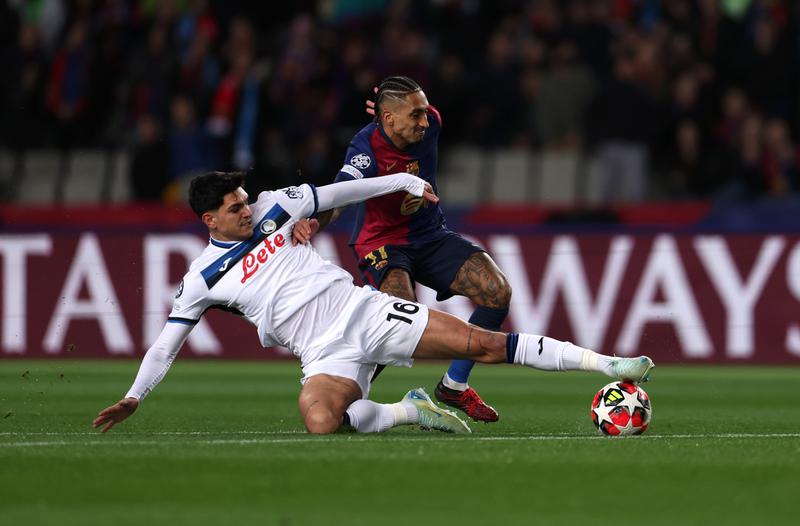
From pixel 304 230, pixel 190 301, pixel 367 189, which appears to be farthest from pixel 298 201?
pixel 190 301

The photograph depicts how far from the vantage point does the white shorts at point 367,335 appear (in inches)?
321

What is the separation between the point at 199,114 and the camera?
1723cm

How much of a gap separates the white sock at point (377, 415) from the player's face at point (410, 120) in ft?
5.98

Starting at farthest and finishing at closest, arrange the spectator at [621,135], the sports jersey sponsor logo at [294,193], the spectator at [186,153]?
the spectator at [186,153] < the spectator at [621,135] < the sports jersey sponsor logo at [294,193]

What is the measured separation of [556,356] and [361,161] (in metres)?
2.04

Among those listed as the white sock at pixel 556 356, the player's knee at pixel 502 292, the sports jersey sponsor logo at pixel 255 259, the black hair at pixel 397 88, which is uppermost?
the black hair at pixel 397 88

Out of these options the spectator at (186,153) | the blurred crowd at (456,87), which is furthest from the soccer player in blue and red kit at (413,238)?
the spectator at (186,153)

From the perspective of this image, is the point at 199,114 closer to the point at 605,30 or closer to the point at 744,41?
the point at 605,30

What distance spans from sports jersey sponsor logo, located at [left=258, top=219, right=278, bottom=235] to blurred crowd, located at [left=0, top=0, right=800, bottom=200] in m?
7.90

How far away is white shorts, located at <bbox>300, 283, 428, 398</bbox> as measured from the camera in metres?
8.16

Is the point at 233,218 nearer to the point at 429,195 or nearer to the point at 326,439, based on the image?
the point at 429,195

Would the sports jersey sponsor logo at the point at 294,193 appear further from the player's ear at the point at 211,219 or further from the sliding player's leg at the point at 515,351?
the sliding player's leg at the point at 515,351

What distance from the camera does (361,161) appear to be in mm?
9195

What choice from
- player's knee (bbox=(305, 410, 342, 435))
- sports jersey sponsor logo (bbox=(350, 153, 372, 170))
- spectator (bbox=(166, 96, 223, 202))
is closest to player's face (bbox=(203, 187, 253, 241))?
player's knee (bbox=(305, 410, 342, 435))
